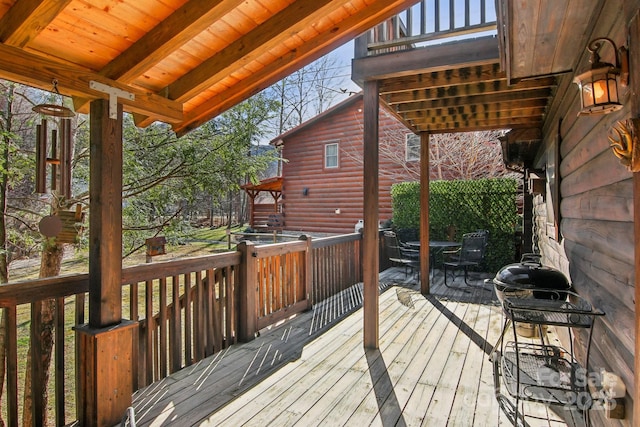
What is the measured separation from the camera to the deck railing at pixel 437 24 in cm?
302

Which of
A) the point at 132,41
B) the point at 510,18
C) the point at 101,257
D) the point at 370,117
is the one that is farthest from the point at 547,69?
the point at 101,257

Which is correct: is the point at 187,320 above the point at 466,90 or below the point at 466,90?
below

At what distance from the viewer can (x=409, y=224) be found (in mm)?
8844

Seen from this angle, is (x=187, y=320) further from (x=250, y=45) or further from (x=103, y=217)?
(x=250, y=45)

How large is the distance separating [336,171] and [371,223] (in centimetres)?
975

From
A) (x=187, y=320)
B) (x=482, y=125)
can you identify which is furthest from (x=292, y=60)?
(x=482, y=125)

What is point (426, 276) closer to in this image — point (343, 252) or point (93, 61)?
point (343, 252)

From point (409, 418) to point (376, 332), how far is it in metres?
1.16

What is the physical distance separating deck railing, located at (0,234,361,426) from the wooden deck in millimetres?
183

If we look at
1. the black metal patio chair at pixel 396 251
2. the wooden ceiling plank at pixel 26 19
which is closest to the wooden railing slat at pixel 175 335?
the wooden ceiling plank at pixel 26 19

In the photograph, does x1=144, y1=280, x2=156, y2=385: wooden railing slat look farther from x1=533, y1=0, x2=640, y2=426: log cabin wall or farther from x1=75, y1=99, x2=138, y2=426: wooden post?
x1=533, y1=0, x2=640, y2=426: log cabin wall

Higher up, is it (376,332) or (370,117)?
(370,117)

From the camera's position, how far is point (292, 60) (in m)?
2.69

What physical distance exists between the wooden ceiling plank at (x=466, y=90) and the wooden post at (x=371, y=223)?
25.4 inches
